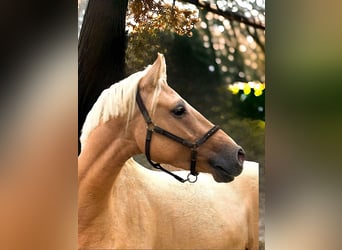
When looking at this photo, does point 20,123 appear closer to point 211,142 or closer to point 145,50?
point 145,50

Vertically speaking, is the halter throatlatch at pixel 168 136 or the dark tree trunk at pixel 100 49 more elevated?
the dark tree trunk at pixel 100 49

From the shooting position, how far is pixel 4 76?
2.41m

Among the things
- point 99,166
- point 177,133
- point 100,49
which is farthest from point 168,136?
point 100,49

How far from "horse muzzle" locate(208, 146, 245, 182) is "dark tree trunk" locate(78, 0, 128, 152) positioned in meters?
0.53

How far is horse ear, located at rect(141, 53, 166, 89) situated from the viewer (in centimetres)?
249

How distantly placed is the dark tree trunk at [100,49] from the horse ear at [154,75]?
107mm

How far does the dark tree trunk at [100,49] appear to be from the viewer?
2.51 meters

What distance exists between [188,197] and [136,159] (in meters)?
0.28

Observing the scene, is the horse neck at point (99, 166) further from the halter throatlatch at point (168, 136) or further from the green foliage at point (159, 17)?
the green foliage at point (159, 17)

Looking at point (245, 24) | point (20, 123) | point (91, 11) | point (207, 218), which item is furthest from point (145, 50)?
point (207, 218)

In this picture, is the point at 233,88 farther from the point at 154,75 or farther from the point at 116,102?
the point at 116,102

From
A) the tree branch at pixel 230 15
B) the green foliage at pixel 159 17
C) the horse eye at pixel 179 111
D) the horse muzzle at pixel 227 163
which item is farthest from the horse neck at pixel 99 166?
the tree branch at pixel 230 15

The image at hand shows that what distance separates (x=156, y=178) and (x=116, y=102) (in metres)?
0.37

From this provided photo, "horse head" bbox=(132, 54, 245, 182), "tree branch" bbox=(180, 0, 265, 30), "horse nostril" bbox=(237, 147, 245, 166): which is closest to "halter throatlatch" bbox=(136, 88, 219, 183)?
"horse head" bbox=(132, 54, 245, 182)
